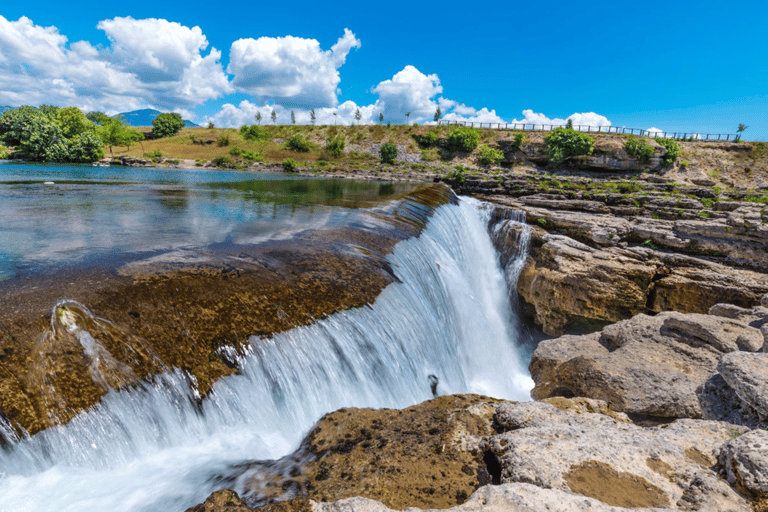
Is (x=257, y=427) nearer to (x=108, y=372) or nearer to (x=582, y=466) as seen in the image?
(x=108, y=372)

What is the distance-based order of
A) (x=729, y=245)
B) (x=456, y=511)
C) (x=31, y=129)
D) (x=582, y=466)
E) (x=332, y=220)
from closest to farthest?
(x=456, y=511), (x=582, y=466), (x=332, y=220), (x=729, y=245), (x=31, y=129)

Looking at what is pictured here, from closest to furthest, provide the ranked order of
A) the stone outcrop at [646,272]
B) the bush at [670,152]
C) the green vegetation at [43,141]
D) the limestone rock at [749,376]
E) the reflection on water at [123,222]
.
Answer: the limestone rock at [749,376] → the reflection on water at [123,222] → the stone outcrop at [646,272] → the green vegetation at [43,141] → the bush at [670,152]

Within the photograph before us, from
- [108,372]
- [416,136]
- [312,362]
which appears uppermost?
[416,136]

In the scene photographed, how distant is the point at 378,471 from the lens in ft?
11.4

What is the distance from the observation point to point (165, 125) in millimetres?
92688

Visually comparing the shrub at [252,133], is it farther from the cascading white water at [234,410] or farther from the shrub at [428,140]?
the cascading white water at [234,410]

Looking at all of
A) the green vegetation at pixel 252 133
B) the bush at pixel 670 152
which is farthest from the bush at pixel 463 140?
the green vegetation at pixel 252 133

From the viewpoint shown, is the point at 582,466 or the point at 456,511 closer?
the point at 456,511

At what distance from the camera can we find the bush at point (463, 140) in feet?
244

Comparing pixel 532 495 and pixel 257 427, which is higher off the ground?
pixel 532 495

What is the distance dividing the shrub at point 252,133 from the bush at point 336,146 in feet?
64.1

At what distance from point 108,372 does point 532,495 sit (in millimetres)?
4895

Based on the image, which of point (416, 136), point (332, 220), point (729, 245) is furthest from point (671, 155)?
point (332, 220)

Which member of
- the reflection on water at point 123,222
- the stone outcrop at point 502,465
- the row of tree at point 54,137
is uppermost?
the row of tree at point 54,137
